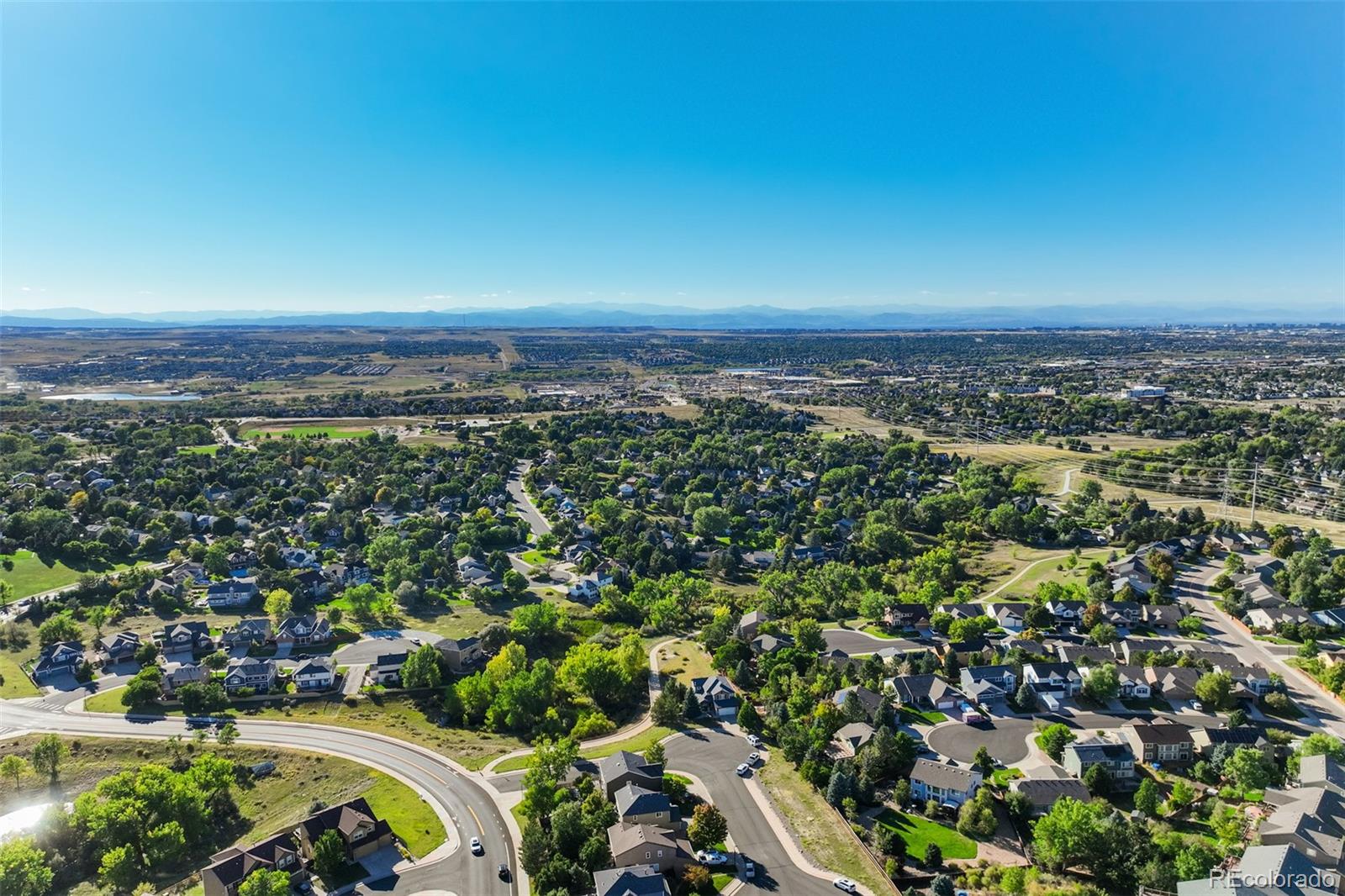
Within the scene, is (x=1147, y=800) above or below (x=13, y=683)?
above

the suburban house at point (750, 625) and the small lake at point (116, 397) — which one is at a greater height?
the small lake at point (116, 397)

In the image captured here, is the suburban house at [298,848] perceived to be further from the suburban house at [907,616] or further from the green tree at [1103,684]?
the green tree at [1103,684]

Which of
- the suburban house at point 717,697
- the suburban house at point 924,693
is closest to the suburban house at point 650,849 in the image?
the suburban house at point 717,697

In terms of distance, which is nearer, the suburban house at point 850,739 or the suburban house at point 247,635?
the suburban house at point 850,739

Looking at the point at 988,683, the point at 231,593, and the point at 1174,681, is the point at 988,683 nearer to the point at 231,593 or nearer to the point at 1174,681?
the point at 1174,681

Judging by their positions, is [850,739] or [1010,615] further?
[1010,615]

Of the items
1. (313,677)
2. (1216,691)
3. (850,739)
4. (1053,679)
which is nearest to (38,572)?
(313,677)

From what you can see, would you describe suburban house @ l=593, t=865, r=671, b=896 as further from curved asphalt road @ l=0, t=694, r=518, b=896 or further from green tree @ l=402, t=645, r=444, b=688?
green tree @ l=402, t=645, r=444, b=688
